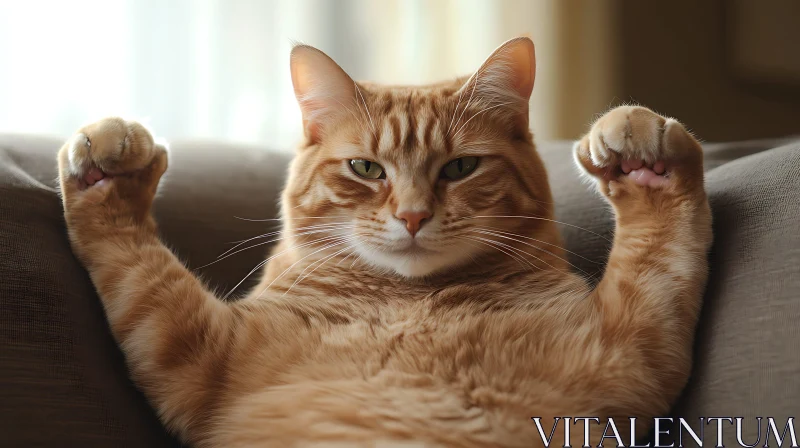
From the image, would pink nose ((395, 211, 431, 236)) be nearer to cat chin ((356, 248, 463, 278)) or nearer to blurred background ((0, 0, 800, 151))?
cat chin ((356, 248, 463, 278))

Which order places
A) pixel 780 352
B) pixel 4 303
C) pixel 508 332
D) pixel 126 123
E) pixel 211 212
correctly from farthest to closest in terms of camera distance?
pixel 211 212 → pixel 126 123 → pixel 508 332 → pixel 4 303 → pixel 780 352

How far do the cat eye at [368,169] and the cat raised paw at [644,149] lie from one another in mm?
416

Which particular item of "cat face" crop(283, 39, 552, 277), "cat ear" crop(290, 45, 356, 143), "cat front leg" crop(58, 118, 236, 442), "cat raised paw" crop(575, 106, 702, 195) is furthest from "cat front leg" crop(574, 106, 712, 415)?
"cat front leg" crop(58, 118, 236, 442)

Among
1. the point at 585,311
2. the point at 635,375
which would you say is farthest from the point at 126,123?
the point at 635,375

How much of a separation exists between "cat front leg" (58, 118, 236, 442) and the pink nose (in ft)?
1.31

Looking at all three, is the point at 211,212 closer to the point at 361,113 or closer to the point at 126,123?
the point at 126,123

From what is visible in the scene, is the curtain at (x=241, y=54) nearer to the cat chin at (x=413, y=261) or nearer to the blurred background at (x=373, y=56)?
the blurred background at (x=373, y=56)

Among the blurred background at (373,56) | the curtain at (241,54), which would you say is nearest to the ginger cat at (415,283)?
the curtain at (241,54)

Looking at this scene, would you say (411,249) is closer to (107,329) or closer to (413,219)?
(413,219)

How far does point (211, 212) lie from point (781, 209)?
4.08 ft

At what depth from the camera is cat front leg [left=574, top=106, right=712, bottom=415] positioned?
1211 mm

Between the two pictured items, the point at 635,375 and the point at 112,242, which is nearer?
the point at 635,375

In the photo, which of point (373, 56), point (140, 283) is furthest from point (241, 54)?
point (140, 283)

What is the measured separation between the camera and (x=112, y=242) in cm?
139
